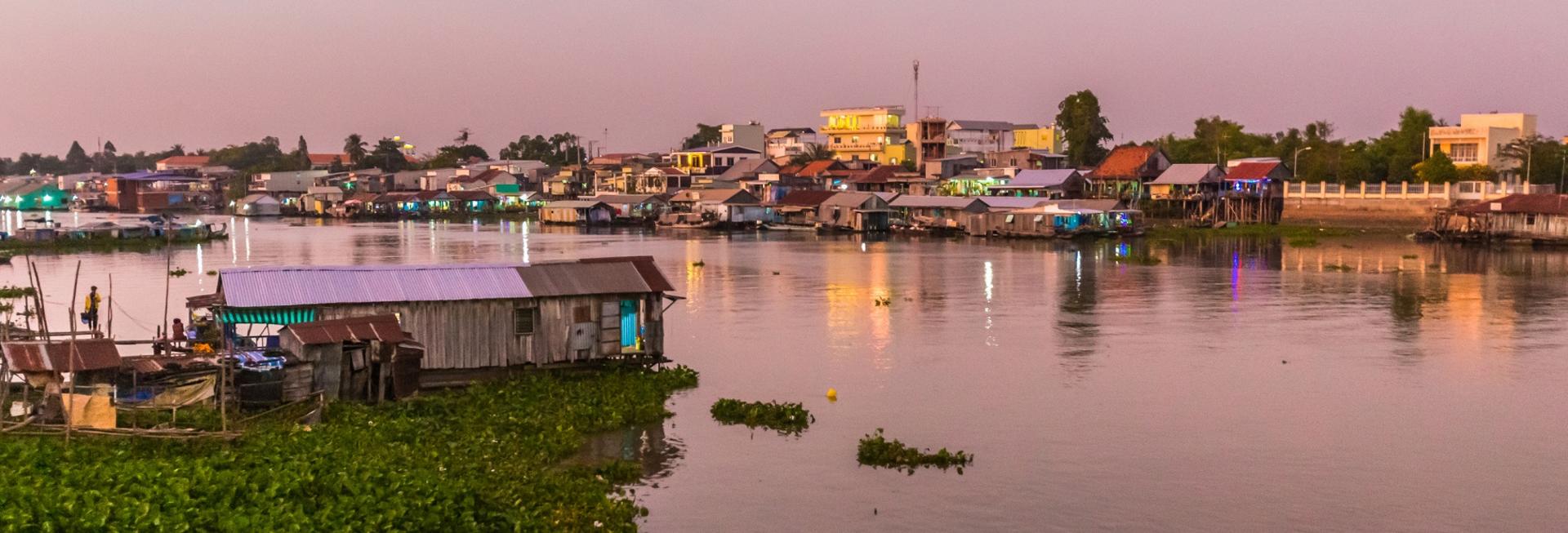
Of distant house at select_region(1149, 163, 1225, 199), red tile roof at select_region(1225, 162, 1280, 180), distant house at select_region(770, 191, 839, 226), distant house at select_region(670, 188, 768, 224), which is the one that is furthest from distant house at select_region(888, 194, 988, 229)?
red tile roof at select_region(1225, 162, 1280, 180)

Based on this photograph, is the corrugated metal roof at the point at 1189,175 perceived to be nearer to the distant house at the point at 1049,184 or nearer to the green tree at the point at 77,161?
the distant house at the point at 1049,184

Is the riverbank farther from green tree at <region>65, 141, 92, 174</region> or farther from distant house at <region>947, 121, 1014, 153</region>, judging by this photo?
green tree at <region>65, 141, 92, 174</region>

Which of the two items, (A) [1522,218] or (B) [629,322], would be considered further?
(A) [1522,218]

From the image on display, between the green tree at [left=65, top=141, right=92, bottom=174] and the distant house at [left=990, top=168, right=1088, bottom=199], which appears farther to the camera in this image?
the green tree at [left=65, top=141, right=92, bottom=174]

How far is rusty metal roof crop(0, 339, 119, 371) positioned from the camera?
49.1 feet

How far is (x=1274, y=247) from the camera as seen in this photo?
54.2 meters

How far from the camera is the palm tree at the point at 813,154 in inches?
3831

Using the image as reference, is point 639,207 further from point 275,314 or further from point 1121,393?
point 275,314

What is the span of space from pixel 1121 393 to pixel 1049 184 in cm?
5242

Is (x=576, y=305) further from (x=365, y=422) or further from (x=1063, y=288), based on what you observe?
(x=1063, y=288)

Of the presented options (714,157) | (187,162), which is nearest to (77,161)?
(187,162)

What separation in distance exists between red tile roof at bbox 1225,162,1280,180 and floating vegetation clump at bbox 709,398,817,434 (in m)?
52.8

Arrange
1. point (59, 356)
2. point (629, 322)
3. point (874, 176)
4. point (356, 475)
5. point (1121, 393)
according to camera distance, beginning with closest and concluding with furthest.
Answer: point (356, 475)
point (59, 356)
point (629, 322)
point (1121, 393)
point (874, 176)

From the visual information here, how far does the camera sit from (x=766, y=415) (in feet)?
60.4
